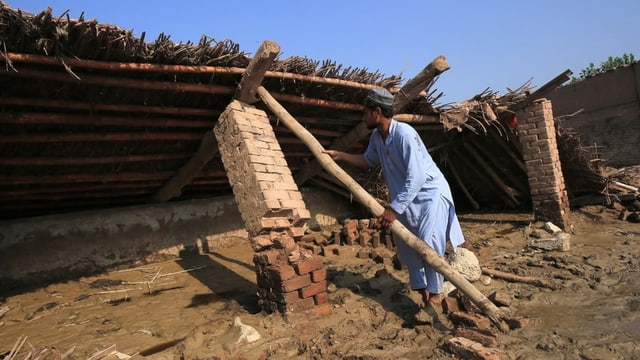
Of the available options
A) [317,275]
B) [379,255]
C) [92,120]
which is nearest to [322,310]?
[317,275]

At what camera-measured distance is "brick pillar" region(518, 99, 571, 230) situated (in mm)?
5895

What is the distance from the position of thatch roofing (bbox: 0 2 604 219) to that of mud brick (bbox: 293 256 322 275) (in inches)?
74.6

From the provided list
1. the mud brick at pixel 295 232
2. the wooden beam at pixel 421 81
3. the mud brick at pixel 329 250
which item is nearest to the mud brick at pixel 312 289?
the mud brick at pixel 295 232

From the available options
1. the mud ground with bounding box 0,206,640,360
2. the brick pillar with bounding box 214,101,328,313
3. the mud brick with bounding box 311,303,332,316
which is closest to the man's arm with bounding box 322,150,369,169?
the brick pillar with bounding box 214,101,328,313

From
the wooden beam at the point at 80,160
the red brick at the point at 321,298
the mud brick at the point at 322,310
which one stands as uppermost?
the wooden beam at the point at 80,160

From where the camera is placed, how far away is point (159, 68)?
11.4ft

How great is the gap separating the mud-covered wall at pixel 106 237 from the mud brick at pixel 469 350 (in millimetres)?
4372

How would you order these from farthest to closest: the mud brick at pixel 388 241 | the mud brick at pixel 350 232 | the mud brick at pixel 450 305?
the mud brick at pixel 350 232, the mud brick at pixel 388 241, the mud brick at pixel 450 305

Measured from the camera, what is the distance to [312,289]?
10.7 feet

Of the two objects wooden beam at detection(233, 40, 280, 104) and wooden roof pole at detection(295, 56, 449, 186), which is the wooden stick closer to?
wooden roof pole at detection(295, 56, 449, 186)

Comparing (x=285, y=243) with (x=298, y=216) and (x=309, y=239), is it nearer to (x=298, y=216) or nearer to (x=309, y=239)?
(x=298, y=216)

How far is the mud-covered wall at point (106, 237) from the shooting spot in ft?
15.3

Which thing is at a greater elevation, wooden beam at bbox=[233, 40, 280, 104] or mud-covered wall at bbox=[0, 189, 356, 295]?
wooden beam at bbox=[233, 40, 280, 104]

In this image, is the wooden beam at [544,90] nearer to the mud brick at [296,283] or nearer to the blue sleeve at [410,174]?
the blue sleeve at [410,174]
